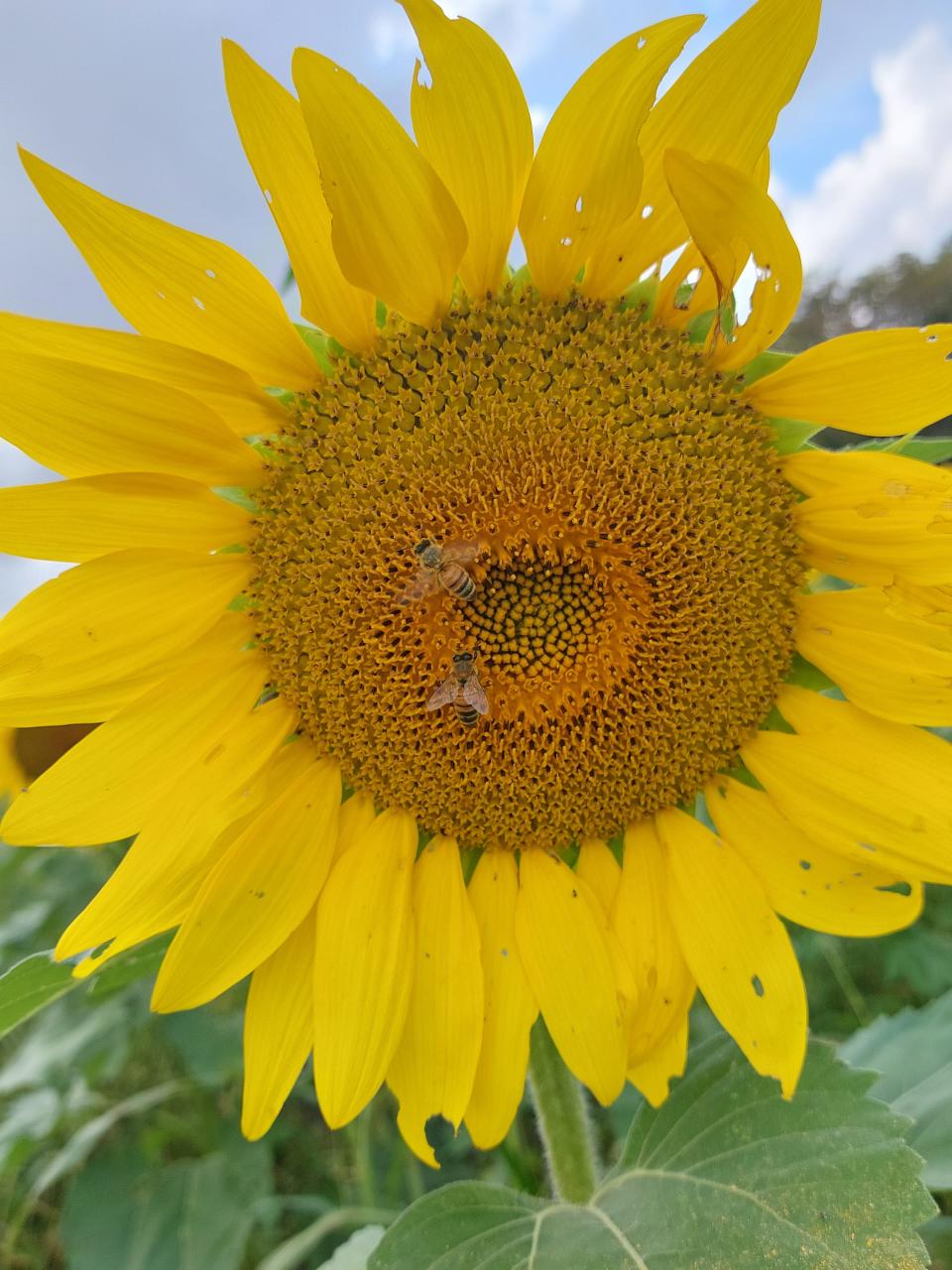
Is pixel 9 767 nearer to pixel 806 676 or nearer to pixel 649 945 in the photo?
pixel 649 945

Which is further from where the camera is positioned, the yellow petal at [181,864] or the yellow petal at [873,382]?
the yellow petal at [181,864]

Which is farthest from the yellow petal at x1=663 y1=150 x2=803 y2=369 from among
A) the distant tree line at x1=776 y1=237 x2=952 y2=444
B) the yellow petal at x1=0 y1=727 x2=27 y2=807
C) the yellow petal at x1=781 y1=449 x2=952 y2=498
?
the distant tree line at x1=776 y1=237 x2=952 y2=444

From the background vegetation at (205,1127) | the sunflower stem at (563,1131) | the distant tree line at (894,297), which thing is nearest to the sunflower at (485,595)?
the sunflower stem at (563,1131)

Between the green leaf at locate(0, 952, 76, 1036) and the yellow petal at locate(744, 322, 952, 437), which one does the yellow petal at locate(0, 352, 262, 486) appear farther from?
the yellow petal at locate(744, 322, 952, 437)

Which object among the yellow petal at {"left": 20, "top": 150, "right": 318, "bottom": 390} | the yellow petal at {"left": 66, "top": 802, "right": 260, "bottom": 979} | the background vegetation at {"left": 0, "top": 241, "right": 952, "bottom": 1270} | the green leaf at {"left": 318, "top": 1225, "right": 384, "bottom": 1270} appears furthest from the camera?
the background vegetation at {"left": 0, "top": 241, "right": 952, "bottom": 1270}

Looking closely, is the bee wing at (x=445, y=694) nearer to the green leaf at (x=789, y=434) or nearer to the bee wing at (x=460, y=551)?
the bee wing at (x=460, y=551)
